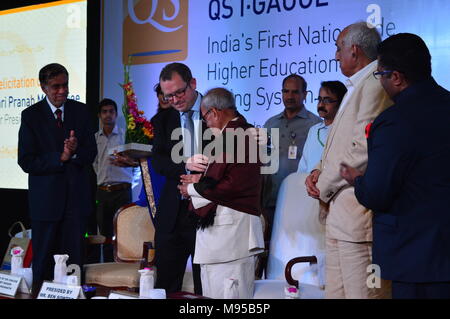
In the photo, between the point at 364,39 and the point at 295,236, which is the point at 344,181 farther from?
the point at 295,236

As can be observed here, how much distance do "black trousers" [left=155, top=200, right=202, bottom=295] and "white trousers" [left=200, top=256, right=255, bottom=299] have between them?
16.8 inches

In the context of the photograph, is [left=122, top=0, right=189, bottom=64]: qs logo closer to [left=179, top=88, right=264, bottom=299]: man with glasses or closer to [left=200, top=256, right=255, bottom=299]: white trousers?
[left=179, top=88, right=264, bottom=299]: man with glasses

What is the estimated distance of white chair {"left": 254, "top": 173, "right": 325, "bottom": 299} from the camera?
339cm

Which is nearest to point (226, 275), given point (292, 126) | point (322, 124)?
point (322, 124)

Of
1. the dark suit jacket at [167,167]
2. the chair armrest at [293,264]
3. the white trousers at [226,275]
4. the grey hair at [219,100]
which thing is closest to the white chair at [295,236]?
the chair armrest at [293,264]

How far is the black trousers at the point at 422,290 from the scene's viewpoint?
214 centimetres

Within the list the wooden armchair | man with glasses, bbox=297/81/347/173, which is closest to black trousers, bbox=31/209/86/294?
the wooden armchair

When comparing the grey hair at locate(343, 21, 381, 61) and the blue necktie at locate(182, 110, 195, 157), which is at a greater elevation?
the grey hair at locate(343, 21, 381, 61)

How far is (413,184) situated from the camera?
7.06 feet

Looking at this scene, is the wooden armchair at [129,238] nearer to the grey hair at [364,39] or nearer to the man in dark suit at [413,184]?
the grey hair at [364,39]

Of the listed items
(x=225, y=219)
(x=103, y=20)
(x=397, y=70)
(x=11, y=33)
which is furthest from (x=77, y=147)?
(x=11, y=33)

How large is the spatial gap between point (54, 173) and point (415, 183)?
2325 millimetres

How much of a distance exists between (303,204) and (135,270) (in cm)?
111
